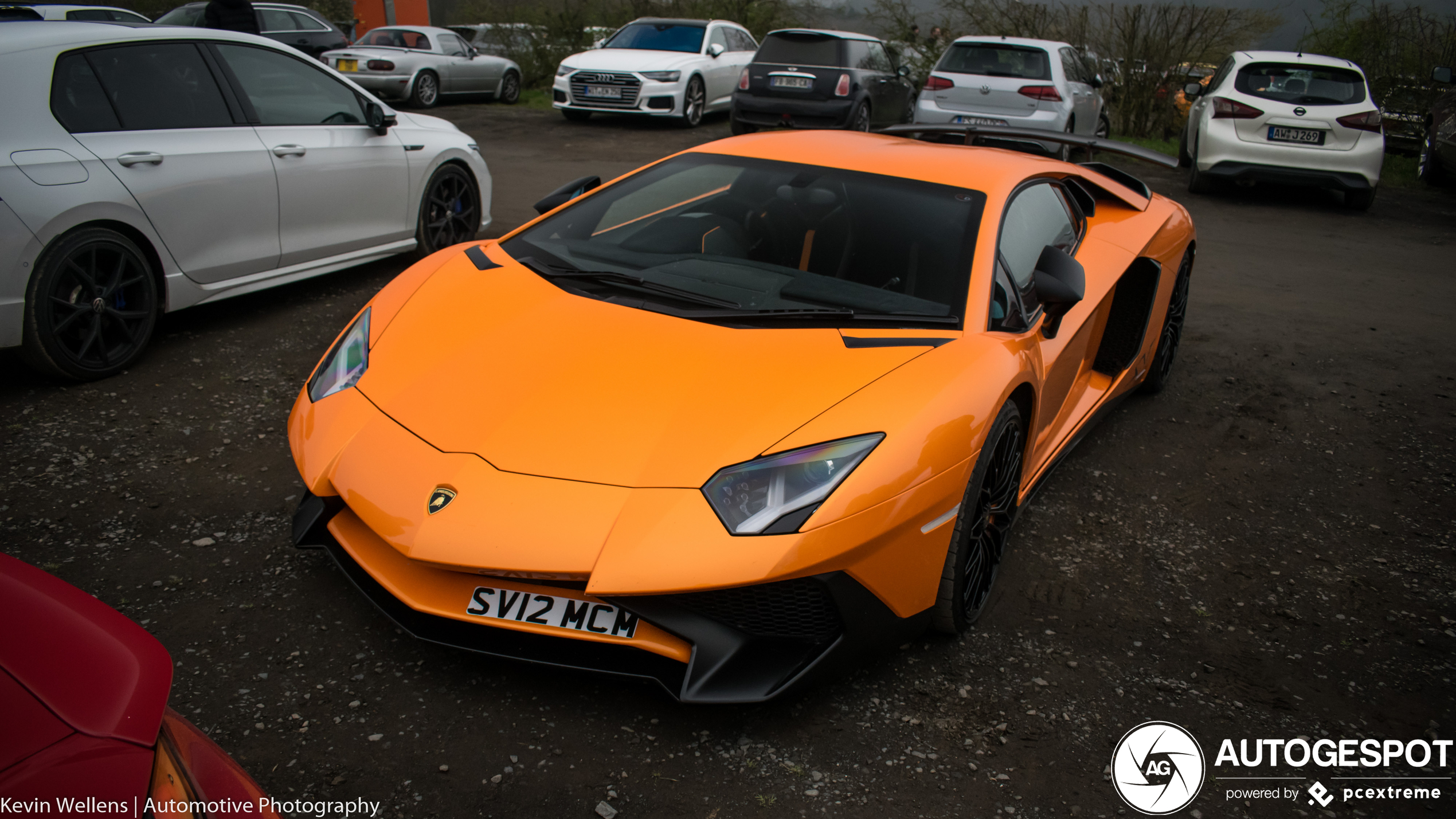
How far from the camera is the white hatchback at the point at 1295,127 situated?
32.4ft

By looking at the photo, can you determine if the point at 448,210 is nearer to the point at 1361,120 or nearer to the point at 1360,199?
the point at 1361,120

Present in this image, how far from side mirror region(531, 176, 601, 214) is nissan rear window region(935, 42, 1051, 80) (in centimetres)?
815

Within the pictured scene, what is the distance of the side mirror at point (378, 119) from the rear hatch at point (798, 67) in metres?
7.78

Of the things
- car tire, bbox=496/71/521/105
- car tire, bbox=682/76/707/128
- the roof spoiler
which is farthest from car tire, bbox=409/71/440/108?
the roof spoiler

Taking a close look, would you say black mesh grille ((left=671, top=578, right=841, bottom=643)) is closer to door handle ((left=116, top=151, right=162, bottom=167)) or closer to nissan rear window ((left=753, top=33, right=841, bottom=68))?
door handle ((left=116, top=151, right=162, bottom=167))

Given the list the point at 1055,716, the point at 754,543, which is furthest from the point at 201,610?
the point at 1055,716

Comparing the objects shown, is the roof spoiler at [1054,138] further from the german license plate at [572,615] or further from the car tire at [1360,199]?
the car tire at [1360,199]

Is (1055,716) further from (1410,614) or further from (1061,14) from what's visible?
(1061,14)

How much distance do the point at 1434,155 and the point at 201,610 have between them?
14.8 metres

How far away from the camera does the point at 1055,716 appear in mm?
2514

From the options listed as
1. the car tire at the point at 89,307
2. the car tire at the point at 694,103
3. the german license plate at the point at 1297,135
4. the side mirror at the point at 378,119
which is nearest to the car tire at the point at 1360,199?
the german license plate at the point at 1297,135

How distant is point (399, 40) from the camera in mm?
15773

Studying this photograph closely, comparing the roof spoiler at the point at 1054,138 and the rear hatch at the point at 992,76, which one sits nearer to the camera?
the roof spoiler at the point at 1054,138

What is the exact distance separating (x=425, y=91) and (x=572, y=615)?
1487cm
